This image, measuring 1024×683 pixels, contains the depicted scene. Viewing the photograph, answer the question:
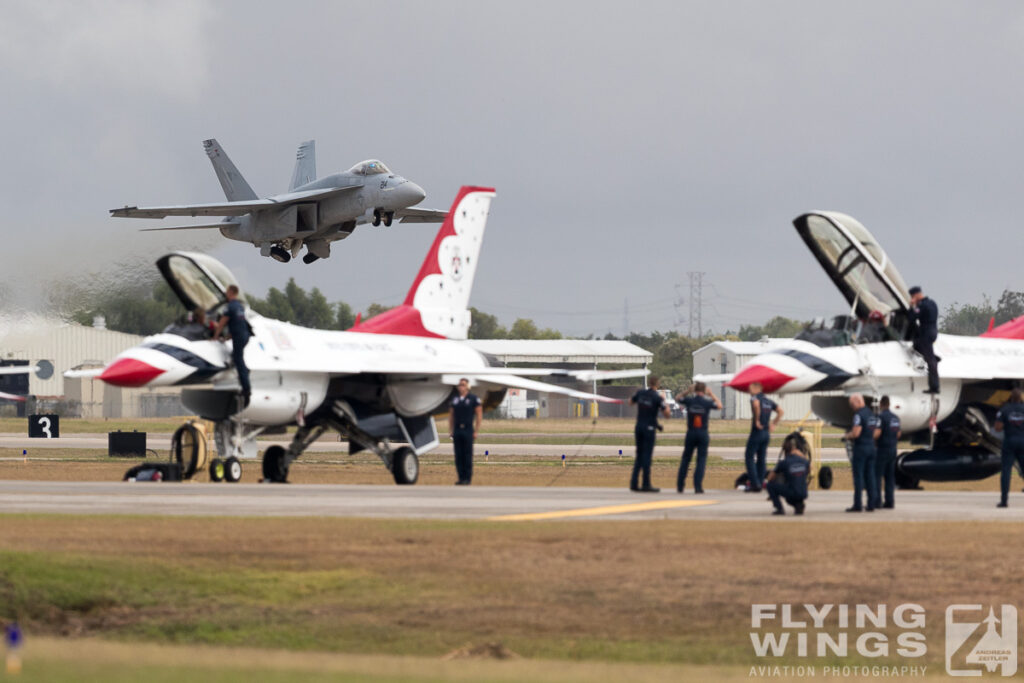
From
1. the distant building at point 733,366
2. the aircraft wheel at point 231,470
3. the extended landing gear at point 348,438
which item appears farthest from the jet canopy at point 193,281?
the distant building at point 733,366

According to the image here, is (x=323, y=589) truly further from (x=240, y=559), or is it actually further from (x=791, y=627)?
(x=791, y=627)

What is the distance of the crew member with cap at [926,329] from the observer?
27188 millimetres

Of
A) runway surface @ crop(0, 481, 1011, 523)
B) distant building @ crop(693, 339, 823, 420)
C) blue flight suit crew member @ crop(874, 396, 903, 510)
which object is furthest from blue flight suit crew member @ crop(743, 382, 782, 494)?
distant building @ crop(693, 339, 823, 420)

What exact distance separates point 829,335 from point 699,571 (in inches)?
498

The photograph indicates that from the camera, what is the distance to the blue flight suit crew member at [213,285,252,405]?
24875mm

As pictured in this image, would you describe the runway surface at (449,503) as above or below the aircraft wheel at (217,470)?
below

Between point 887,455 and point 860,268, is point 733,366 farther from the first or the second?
point 887,455

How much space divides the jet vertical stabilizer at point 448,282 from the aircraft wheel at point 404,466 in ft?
10.7

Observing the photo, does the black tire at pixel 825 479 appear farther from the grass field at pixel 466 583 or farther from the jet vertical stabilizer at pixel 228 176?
the jet vertical stabilizer at pixel 228 176

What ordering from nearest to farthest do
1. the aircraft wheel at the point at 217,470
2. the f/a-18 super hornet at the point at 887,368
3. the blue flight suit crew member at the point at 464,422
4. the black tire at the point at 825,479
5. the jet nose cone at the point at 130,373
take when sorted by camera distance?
the jet nose cone at the point at 130,373 → the aircraft wheel at the point at 217,470 → the f/a-18 super hornet at the point at 887,368 → the blue flight suit crew member at the point at 464,422 → the black tire at the point at 825,479

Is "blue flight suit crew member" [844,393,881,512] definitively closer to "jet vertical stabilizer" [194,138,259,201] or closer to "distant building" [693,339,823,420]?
"jet vertical stabilizer" [194,138,259,201]

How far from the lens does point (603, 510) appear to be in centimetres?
2042

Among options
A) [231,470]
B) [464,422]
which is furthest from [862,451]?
[231,470]

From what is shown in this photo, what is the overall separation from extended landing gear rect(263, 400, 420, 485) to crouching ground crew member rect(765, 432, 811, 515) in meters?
10.00
